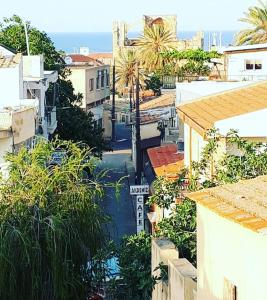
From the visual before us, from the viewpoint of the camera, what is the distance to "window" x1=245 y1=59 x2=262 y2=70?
3275 cm

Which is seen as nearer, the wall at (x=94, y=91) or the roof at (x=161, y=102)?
the roof at (x=161, y=102)

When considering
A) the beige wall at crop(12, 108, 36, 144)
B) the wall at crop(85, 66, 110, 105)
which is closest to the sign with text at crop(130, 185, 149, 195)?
the beige wall at crop(12, 108, 36, 144)

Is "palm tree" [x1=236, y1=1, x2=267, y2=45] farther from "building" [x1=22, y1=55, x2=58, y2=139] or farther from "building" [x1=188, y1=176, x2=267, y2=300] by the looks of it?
"building" [x1=188, y1=176, x2=267, y2=300]

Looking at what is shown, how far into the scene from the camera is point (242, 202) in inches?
391

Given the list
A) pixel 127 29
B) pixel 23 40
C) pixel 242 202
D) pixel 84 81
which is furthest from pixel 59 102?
pixel 127 29

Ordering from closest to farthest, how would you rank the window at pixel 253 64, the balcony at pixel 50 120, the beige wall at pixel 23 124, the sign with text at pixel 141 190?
the beige wall at pixel 23 124, the window at pixel 253 64, the sign with text at pixel 141 190, the balcony at pixel 50 120

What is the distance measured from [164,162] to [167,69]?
20.7 m

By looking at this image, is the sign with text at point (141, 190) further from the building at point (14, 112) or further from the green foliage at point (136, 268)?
the green foliage at point (136, 268)

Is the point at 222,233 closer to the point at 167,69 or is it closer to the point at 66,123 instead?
the point at 66,123

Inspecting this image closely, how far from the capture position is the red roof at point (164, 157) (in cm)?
2944

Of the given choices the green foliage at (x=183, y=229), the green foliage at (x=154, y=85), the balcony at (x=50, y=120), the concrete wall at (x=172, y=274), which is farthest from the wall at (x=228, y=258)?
the green foliage at (x=154, y=85)

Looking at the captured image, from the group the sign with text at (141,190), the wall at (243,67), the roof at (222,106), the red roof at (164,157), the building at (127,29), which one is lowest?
the sign with text at (141,190)

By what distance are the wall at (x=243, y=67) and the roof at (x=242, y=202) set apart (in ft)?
69.1

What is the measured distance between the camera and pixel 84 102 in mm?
63094
